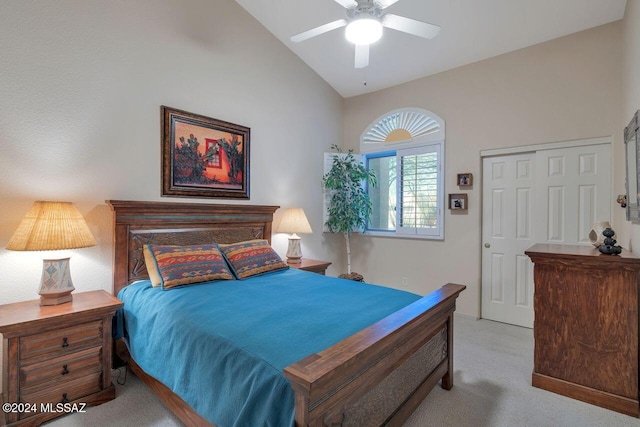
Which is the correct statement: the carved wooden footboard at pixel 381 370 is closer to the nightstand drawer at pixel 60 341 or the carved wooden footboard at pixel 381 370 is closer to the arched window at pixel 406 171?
the nightstand drawer at pixel 60 341

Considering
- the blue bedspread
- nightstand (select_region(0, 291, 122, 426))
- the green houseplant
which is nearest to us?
the blue bedspread

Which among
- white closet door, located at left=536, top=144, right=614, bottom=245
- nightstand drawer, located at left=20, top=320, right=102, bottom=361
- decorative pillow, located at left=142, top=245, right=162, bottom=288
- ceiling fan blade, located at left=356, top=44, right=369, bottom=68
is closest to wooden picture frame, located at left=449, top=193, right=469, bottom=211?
white closet door, located at left=536, top=144, right=614, bottom=245

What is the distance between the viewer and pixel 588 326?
2270 millimetres

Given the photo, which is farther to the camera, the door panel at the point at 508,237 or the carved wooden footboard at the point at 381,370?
the door panel at the point at 508,237

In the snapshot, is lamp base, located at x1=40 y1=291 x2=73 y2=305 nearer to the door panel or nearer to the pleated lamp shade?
the pleated lamp shade

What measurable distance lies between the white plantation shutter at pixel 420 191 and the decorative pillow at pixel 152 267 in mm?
3220

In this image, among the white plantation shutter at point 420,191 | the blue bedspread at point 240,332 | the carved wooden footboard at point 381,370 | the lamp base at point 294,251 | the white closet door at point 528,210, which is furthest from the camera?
the white plantation shutter at point 420,191

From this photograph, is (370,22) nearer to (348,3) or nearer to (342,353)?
(348,3)

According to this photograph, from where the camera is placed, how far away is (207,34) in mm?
3354

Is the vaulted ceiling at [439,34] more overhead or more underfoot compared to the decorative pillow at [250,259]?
more overhead

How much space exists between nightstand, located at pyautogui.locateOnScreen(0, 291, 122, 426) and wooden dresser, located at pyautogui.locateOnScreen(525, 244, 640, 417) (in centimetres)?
320

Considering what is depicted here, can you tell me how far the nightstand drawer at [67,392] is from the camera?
6.35 ft

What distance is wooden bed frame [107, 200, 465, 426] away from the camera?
119cm

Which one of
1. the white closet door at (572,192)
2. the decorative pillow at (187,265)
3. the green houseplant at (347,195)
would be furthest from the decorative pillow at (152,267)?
the white closet door at (572,192)
